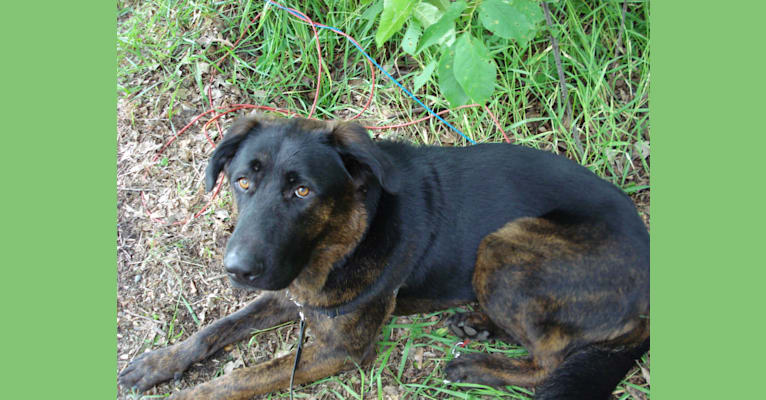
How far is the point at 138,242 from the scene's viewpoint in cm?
378

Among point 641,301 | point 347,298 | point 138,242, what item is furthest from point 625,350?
point 138,242

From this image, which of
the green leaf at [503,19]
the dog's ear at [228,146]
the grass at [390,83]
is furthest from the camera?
the grass at [390,83]

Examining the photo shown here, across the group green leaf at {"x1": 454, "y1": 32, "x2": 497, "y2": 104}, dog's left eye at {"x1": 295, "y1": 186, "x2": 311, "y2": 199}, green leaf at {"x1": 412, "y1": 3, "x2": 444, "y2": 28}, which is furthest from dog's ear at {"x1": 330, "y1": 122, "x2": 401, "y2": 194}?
green leaf at {"x1": 412, "y1": 3, "x2": 444, "y2": 28}

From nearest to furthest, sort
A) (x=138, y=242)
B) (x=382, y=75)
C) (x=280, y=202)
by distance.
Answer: (x=280, y=202), (x=138, y=242), (x=382, y=75)

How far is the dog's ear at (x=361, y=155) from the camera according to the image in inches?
98.9

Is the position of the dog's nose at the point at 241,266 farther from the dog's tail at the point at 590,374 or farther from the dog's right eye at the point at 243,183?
the dog's tail at the point at 590,374

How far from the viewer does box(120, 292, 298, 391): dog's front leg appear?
3.09m

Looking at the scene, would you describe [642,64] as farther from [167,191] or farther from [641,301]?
[167,191]

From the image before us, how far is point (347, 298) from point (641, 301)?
1550 mm

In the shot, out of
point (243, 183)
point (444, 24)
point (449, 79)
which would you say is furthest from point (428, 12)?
point (243, 183)

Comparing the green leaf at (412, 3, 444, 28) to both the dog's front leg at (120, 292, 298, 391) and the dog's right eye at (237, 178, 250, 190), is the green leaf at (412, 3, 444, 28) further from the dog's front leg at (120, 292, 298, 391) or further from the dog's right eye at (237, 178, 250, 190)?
the dog's front leg at (120, 292, 298, 391)

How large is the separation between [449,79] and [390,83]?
1.69 meters

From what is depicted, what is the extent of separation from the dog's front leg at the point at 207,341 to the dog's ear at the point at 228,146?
36.6 inches

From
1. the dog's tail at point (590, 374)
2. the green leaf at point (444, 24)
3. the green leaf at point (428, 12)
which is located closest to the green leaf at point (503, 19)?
the green leaf at point (444, 24)
